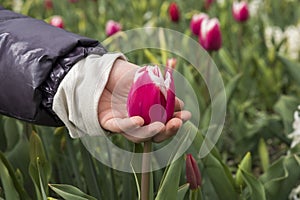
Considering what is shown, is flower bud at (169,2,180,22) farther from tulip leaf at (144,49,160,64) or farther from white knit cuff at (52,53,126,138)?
white knit cuff at (52,53,126,138)

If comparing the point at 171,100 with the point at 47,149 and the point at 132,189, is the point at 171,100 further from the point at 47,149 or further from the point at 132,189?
the point at 47,149

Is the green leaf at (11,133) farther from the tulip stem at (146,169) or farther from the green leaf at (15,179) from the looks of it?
the tulip stem at (146,169)

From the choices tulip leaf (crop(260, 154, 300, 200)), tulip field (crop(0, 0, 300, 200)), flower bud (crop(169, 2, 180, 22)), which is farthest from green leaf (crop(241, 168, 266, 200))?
flower bud (crop(169, 2, 180, 22))

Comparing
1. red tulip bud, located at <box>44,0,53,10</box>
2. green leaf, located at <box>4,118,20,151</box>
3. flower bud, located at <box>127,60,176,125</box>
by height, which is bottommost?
red tulip bud, located at <box>44,0,53,10</box>

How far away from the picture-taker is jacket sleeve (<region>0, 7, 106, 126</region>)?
1094 mm

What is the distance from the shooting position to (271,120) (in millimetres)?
2211

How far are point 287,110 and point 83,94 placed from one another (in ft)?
4.05

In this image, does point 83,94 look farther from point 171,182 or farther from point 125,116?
point 171,182

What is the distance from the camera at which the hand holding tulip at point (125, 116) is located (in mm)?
965

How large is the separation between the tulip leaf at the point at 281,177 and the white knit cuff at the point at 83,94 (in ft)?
2.02

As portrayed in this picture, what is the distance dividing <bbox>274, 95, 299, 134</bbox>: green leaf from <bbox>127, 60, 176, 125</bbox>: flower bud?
1159 millimetres

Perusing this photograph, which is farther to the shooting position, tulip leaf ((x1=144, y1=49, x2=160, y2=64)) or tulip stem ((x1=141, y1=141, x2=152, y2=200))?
tulip leaf ((x1=144, y1=49, x2=160, y2=64))

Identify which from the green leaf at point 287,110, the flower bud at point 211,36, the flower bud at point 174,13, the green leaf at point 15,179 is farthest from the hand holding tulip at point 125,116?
the flower bud at point 174,13

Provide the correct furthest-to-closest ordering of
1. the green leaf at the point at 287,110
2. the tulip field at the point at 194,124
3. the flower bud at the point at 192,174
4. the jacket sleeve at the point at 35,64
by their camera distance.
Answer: the green leaf at the point at 287,110 → the tulip field at the point at 194,124 → the flower bud at the point at 192,174 → the jacket sleeve at the point at 35,64
